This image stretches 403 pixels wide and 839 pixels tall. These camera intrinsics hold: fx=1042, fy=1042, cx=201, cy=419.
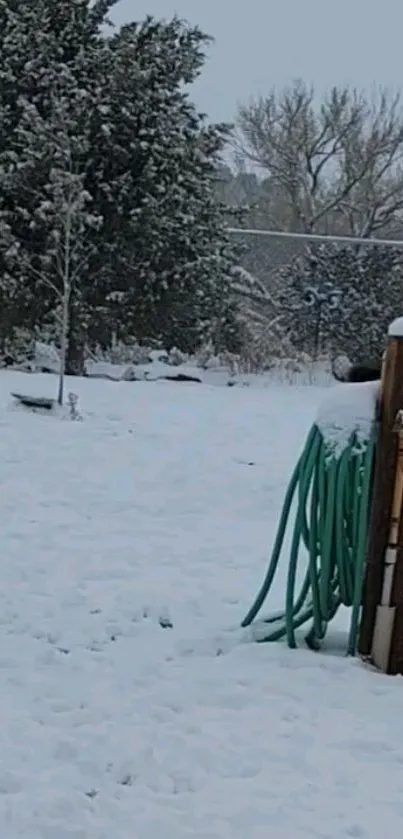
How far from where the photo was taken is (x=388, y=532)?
8.41 feet

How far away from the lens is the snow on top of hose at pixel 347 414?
103 inches

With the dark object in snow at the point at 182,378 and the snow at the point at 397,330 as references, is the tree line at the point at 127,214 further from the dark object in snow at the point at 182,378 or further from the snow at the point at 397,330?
the snow at the point at 397,330

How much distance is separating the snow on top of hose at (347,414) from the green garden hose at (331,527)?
0.02 meters

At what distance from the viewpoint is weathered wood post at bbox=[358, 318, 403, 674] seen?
254cm

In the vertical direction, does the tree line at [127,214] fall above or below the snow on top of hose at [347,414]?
above

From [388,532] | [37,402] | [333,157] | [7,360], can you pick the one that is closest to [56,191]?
[7,360]

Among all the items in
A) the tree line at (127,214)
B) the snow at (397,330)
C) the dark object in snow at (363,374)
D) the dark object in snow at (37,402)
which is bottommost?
the dark object in snow at (37,402)

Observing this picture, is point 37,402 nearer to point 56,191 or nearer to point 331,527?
point 56,191

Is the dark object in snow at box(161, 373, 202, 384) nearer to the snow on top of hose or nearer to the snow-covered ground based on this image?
the snow-covered ground

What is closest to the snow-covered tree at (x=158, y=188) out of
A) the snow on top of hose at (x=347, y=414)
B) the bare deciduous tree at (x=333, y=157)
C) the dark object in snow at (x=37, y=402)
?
the dark object in snow at (x=37, y=402)

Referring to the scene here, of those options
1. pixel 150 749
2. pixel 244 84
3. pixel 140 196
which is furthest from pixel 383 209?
pixel 150 749

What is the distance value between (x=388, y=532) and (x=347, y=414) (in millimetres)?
310

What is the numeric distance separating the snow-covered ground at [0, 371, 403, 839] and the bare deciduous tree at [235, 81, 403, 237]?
10.4 m

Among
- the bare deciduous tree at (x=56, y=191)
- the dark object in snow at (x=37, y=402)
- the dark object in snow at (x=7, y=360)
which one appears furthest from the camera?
the dark object in snow at (x=7, y=360)
